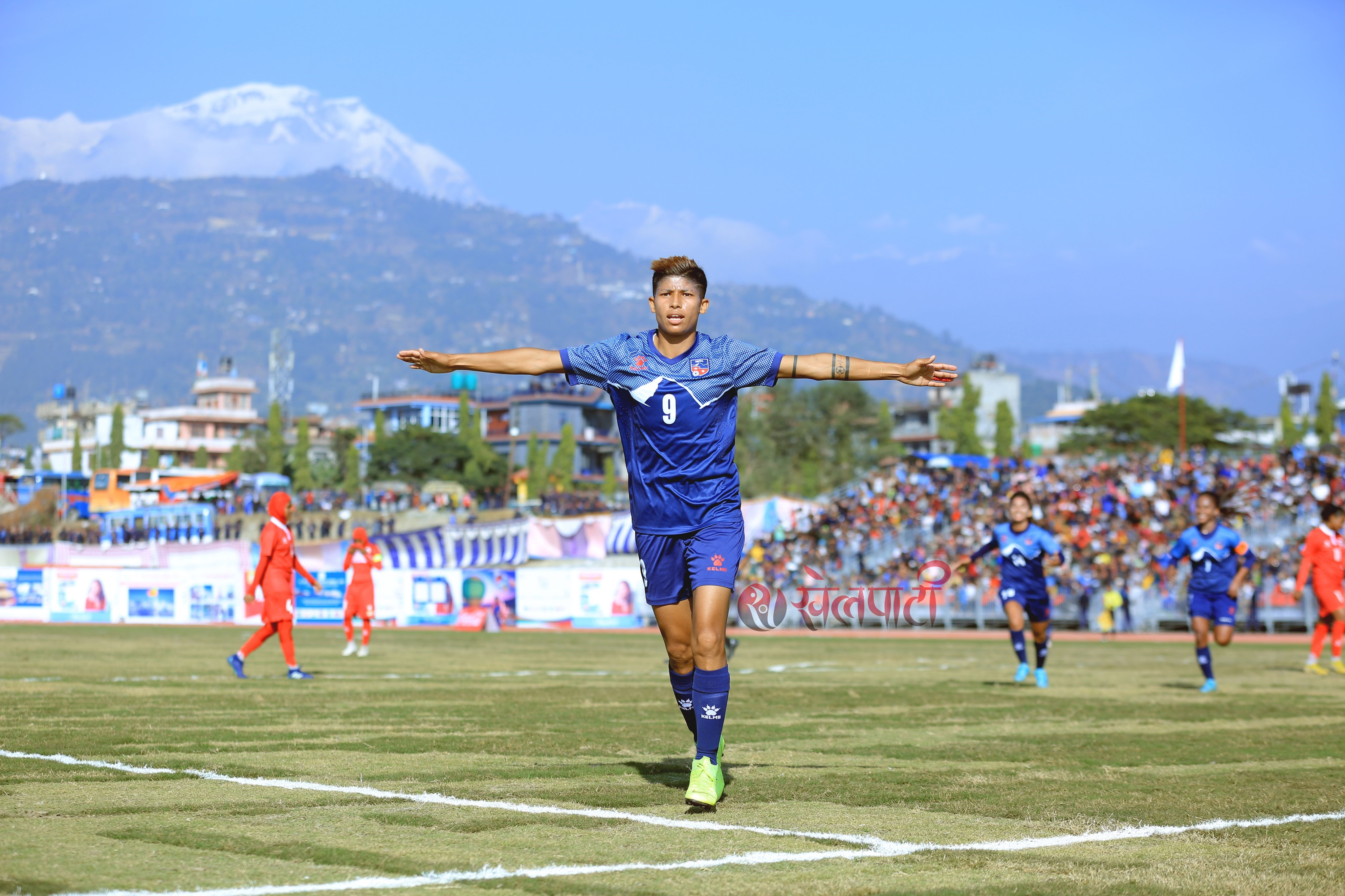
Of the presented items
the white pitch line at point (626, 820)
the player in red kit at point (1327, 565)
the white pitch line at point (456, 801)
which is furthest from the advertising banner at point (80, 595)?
the white pitch line at point (626, 820)

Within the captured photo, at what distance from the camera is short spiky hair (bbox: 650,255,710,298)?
734cm

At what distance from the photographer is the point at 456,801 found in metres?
6.79

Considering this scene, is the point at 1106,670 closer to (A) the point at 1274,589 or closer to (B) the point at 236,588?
(A) the point at 1274,589

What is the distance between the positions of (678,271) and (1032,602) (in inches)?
428

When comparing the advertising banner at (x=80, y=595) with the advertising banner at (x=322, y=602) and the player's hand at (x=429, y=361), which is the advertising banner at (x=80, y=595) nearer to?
the advertising banner at (x=322, y=602)

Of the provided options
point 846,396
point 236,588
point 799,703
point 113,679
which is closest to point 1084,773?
point 799,703

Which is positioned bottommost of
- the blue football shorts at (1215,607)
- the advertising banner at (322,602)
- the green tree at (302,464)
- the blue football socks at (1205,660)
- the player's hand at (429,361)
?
the advertising banner at (322,602)

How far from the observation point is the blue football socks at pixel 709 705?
6953 mm

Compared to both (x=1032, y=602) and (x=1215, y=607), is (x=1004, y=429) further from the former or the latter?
(x=1032, y=602)

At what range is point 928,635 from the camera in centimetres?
3672

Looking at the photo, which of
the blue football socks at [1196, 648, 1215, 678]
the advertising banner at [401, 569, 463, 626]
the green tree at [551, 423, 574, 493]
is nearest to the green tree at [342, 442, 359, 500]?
the green tree at [551, 423, 574, 493]

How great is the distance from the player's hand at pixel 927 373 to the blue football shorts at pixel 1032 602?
10010mm

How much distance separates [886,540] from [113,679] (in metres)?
29.9

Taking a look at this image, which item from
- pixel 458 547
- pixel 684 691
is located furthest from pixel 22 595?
pixel 684 691
